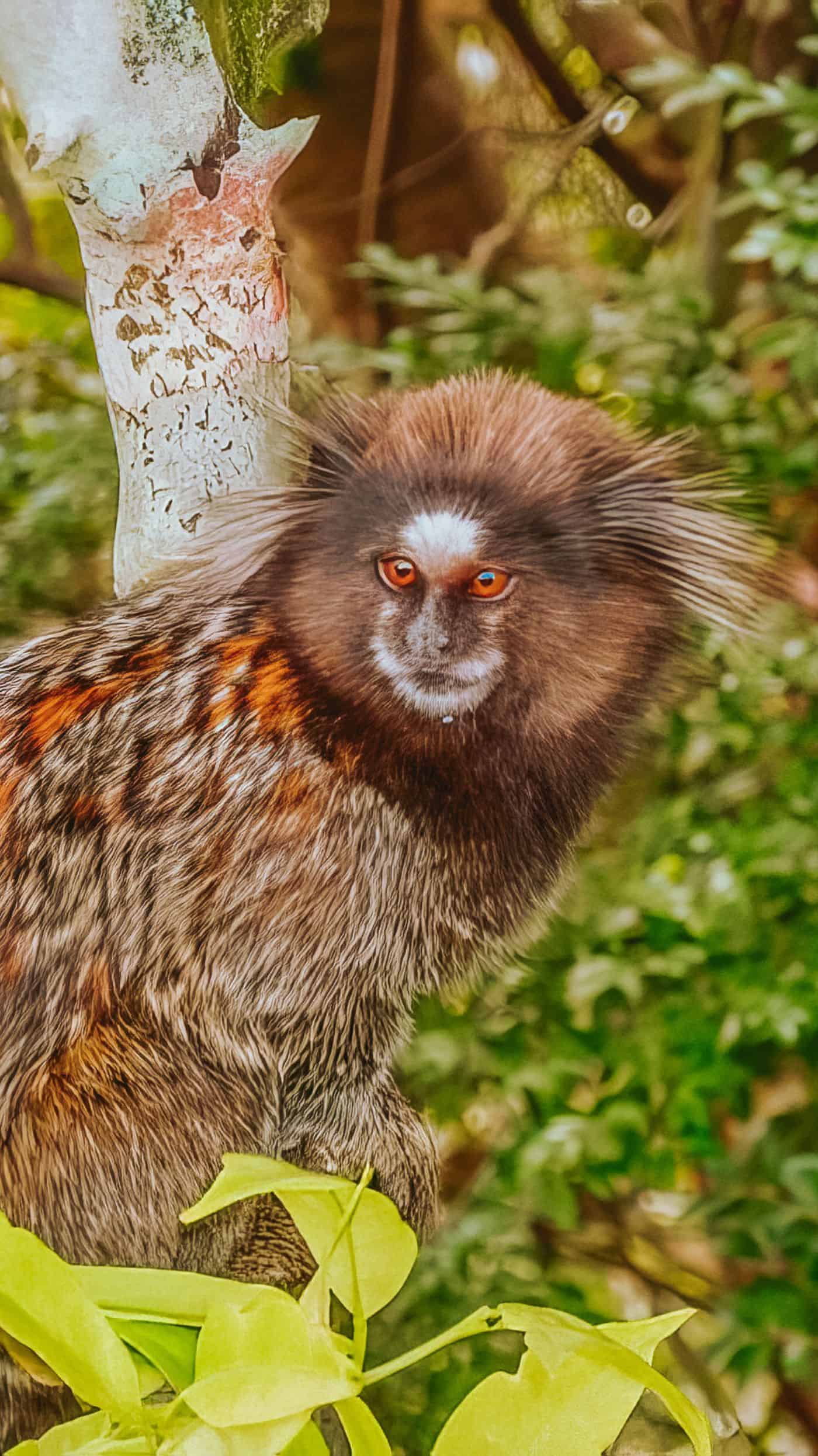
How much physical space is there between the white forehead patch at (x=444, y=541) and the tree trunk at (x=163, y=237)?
10 centimetres

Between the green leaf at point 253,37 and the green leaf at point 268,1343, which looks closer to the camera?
the green leaf at point 268,1343

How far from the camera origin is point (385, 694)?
641 mm

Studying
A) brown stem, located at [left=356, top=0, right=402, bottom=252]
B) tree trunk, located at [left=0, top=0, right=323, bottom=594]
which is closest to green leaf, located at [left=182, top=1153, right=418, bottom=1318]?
tree trunk, located at [left=0, top=0, right=323, bottom=594]

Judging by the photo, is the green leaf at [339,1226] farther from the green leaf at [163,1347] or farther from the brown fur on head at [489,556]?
the brown fur on head at [489,556]

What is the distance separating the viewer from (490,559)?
62 cm

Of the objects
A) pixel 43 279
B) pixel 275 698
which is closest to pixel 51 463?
pixel 43 279

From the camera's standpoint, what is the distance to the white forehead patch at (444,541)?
62cm

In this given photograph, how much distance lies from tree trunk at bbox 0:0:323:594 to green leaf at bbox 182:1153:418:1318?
34 centimetres

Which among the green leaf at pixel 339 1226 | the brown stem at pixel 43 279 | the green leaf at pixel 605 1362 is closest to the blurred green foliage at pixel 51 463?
the brown stem at pixel 43 279

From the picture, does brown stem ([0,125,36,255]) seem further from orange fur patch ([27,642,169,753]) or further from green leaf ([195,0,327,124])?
orange fur patch ([27,642,169,753])

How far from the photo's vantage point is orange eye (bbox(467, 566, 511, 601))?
62 centimetres

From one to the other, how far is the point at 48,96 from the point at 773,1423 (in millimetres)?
1037

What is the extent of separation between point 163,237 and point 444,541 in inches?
8.8

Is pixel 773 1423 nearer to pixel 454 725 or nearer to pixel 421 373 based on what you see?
pixel 454 725
